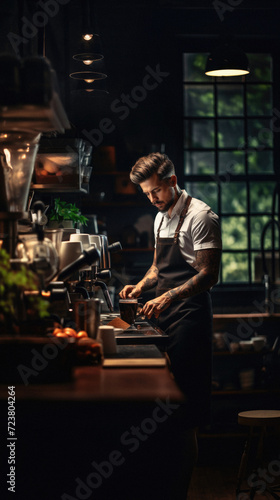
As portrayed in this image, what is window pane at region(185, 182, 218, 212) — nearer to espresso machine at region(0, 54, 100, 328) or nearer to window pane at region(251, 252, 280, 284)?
window pane at region(251, 252, 280, 284)

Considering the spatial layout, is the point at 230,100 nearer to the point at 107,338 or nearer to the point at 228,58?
the point at 228,58

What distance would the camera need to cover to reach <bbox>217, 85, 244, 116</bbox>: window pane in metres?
6.18

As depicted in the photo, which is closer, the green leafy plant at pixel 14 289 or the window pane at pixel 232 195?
the green leafy plant at pixel 14 289

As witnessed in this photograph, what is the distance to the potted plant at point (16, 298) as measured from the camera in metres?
2.07

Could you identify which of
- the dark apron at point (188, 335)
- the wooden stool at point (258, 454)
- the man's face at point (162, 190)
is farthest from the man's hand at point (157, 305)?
the wooden stool at point (258, 454)

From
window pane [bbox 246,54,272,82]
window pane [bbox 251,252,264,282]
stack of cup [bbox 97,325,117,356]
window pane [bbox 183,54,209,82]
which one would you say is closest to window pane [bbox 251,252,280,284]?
window pane [bbox 251,252,264,282]

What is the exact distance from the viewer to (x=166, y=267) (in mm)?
3777

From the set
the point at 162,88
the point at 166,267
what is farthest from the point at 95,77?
the point at 166,267

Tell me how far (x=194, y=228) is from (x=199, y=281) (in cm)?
32

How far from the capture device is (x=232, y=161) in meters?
6.19

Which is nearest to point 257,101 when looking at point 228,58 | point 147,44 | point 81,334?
point 147,44

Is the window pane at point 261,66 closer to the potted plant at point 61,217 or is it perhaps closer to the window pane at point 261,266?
the window pane at point 261,266

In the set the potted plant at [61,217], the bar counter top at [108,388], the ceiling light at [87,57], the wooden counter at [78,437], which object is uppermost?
the ceiling light at [87,57]

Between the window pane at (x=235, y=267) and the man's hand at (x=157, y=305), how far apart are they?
9.12 feet
